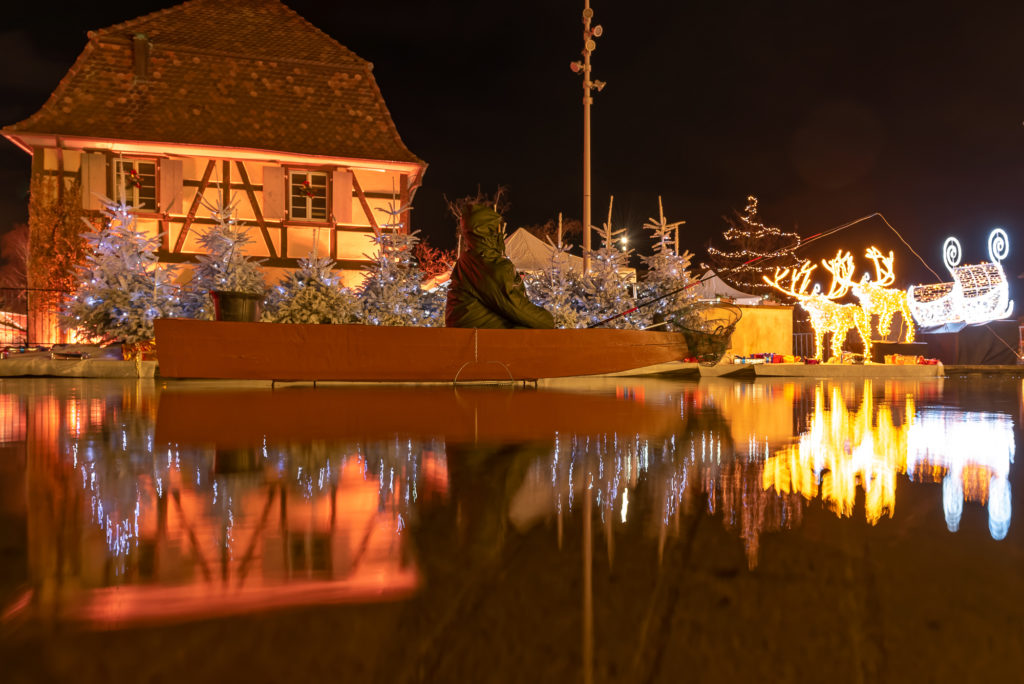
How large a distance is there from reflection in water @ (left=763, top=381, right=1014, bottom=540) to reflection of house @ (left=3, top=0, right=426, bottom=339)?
13642 millimetres

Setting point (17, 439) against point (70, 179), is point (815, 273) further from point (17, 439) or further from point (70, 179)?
point (17, 439)

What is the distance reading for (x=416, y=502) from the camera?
189 centimetres

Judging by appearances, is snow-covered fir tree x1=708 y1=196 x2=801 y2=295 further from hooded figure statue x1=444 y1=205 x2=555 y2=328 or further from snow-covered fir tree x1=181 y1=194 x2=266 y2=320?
hooded figure statue x1=444 y1=205 x2=555 y2=328

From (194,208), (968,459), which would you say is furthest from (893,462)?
(194,208)

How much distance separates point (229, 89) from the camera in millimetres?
17188

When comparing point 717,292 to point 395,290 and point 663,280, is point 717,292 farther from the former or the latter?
point 395,290

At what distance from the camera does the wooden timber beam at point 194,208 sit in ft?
52.8

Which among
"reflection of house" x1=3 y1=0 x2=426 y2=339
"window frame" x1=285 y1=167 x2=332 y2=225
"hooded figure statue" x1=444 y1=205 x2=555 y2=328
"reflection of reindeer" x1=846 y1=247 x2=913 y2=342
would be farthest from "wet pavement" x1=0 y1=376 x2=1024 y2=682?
"window frame" x1=285 y1=167 x2=332 y2=225

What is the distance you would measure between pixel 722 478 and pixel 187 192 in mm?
17472

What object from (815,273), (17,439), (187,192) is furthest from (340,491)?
(815,273)

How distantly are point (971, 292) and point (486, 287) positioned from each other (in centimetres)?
1490

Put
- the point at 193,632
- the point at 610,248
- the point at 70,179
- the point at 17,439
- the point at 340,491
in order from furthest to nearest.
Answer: the point at 70,179 → the point at 610,248 → the point at 17,439 → the point at 340,491 → the point at 193,632

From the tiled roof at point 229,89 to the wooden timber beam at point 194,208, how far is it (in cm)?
88

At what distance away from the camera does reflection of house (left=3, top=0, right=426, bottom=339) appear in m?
15.8
